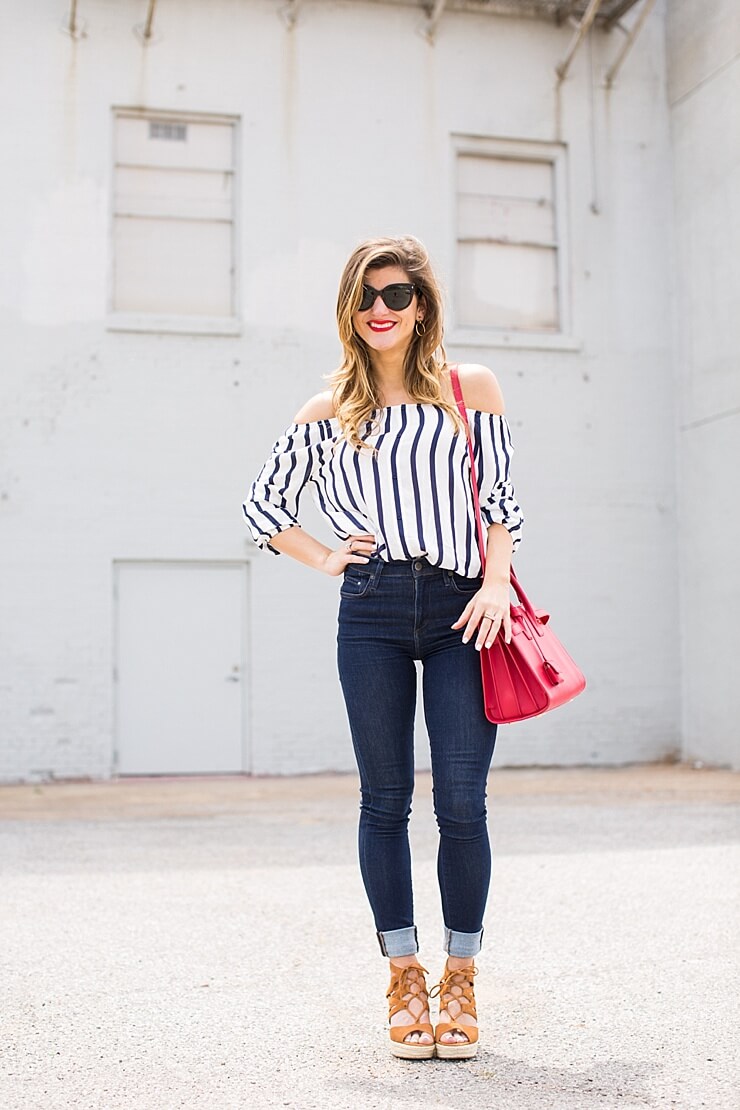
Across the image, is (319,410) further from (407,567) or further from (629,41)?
(629,41)

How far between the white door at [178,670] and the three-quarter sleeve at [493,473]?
7747mm

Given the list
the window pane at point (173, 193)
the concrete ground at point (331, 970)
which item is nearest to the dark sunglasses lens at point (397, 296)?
the concrete ground at point (331, 970)

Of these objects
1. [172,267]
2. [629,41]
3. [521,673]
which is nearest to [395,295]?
[521,673]

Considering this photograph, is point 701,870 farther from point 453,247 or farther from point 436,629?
point 453,247

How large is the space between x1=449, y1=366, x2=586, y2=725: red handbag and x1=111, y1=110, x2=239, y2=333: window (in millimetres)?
8105

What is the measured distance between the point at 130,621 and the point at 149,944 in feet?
21.1

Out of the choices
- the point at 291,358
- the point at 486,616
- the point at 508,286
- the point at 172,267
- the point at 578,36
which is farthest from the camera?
the point at 508,286

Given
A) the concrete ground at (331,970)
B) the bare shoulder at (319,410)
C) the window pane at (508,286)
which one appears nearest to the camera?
the concrete ground at (331,970)

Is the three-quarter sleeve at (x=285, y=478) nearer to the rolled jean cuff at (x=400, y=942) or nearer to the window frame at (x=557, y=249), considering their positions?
the rolled jean cuff at (x=400, y=942)

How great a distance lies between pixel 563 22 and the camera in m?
11.4

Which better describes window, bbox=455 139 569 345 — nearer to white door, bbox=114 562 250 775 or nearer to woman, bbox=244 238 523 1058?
white door, bbox=114 562 250 775

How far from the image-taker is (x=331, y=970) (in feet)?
12.1

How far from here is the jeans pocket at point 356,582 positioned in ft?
9.32

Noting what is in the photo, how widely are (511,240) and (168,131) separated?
3.12 meters
